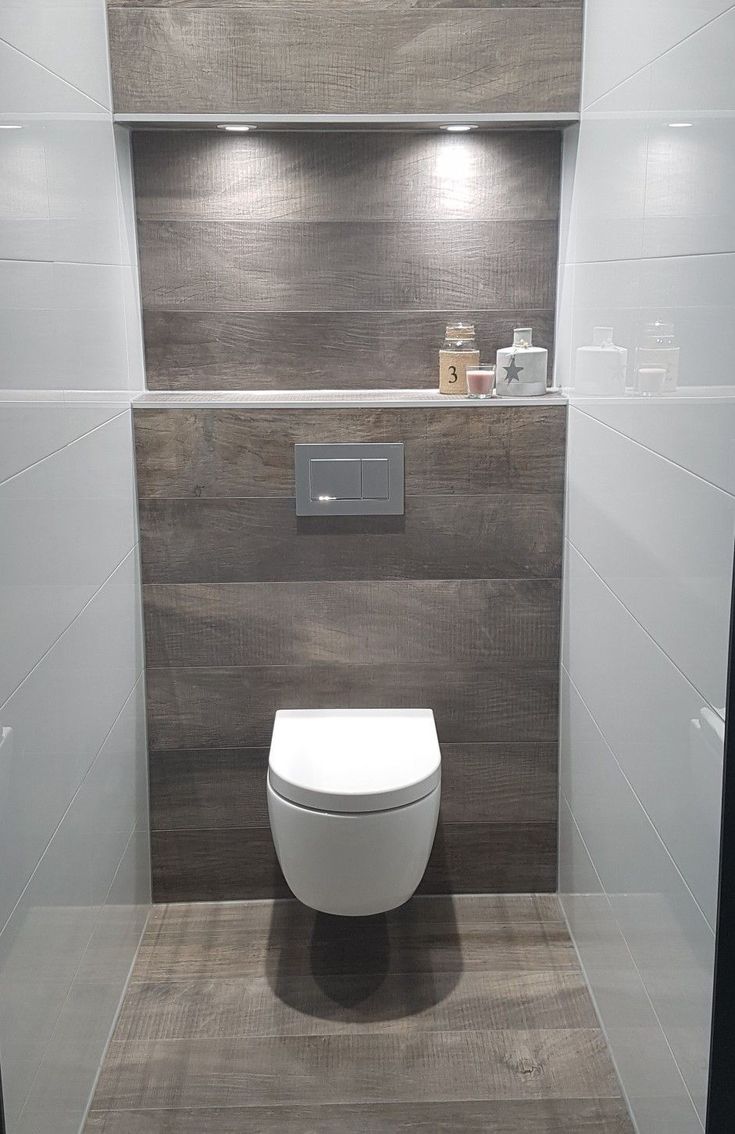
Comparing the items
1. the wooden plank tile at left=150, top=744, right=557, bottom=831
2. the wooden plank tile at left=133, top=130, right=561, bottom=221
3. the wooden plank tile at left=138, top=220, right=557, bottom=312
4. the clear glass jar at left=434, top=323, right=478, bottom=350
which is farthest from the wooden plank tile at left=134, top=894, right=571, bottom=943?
the wooden plank tile at left=133, top=130, right=561, bottom=221

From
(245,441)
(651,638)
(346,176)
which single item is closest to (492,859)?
(651,638)

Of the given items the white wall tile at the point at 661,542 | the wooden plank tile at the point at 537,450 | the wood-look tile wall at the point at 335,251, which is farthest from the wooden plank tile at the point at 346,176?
the white wall tile at the point at 661,542

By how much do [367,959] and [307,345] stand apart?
1429 millimetres

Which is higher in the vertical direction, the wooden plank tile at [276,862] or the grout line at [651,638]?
the grout line at [651,638]

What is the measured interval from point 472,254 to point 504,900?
1573 millimetres

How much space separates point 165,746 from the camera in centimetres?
258

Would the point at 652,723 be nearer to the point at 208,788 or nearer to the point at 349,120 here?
the point at 208,788

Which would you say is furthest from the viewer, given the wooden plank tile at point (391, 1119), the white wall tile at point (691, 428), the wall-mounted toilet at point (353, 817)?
the wall-mounted toilet at point (353, 817)

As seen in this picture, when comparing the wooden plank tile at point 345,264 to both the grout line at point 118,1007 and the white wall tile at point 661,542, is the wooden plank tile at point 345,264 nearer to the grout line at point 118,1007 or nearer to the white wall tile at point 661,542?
the white wall tile at point 661,542

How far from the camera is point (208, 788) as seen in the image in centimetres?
260

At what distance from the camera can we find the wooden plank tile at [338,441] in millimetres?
2400

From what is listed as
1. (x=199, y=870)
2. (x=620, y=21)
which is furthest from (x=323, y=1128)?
(x=620, y=21)

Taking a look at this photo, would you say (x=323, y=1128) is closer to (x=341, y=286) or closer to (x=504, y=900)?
(x=504, y=900)

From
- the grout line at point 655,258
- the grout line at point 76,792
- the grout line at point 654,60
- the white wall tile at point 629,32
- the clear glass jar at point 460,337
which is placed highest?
the white wall tile at point 629,32
